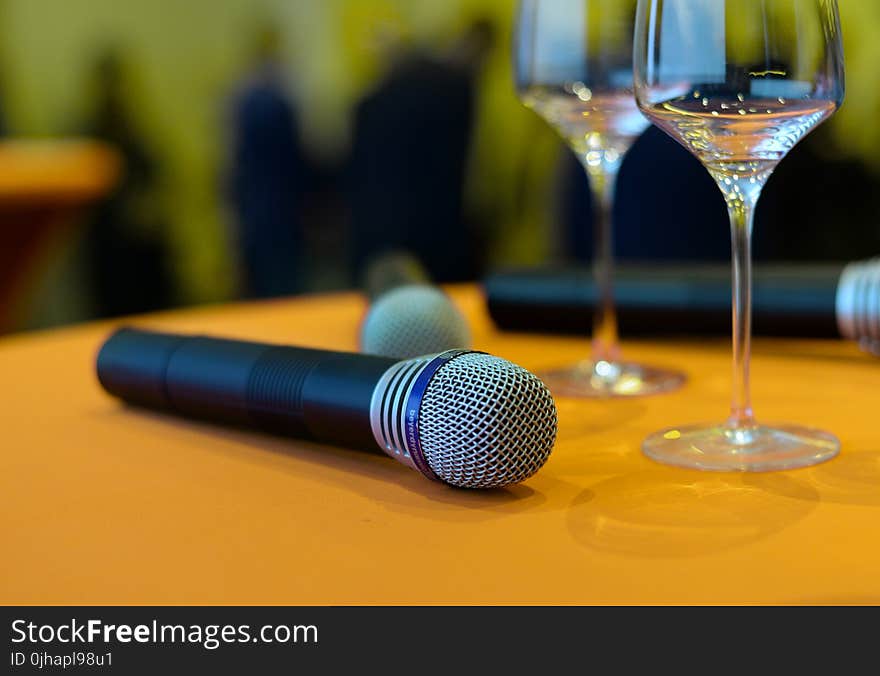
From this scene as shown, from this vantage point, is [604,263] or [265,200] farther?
[265,200]

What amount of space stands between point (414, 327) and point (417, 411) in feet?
0.82

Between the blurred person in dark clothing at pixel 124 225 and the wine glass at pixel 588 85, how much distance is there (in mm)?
4965

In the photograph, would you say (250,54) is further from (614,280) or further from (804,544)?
(804,544)

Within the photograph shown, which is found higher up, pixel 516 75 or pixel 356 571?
pixel 516 75

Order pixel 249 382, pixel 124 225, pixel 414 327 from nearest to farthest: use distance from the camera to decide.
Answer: pixel 249 382 → pixel 414 327 → pixel 124 225

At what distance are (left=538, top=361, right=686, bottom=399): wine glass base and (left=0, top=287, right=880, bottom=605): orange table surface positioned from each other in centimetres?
2

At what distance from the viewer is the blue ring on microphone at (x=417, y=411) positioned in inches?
24.7

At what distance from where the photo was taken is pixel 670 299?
1.06 m

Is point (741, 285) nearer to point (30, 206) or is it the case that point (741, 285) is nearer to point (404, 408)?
point (404, 408)

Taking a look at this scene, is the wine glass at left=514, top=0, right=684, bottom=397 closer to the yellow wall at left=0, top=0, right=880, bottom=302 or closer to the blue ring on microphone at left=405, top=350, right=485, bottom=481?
the blue ring on microphone at left=405, top=350, right=485, bottom=481

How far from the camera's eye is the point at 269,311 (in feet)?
4.44

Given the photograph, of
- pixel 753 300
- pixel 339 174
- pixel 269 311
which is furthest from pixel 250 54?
pixel 753 300

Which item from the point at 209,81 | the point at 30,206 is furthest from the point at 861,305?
the point at 209,81
